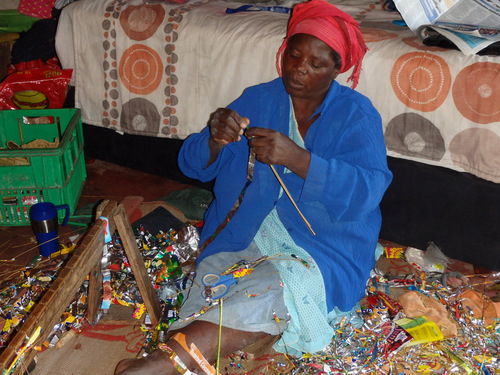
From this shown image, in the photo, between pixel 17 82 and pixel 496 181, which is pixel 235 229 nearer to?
pixel 496 181

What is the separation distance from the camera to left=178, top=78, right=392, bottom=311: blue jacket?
171 centimetres

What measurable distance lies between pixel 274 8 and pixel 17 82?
5.20 ft

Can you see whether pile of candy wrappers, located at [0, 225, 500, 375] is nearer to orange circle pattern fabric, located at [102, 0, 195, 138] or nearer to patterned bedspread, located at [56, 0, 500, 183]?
patterned bedspread, located at [56, 0, 500, 183]

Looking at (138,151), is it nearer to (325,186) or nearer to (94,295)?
(94,295)

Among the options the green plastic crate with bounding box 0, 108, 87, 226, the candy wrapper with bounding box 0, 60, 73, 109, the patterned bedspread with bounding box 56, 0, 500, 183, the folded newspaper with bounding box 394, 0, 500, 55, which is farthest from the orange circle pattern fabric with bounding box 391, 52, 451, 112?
the candy wrapper with bounding box 0, 60, 73, 109

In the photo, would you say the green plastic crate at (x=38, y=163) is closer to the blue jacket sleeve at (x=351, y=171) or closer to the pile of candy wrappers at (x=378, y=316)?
the pile of candy wrappers at (x=378, y=316)

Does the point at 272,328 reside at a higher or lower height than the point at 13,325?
higher

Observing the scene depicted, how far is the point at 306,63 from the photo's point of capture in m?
1.70

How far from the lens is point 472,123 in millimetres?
2152

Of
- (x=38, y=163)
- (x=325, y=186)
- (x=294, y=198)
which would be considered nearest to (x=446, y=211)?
(x=294, y=198)

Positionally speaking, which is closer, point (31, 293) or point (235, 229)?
point (235, 229)

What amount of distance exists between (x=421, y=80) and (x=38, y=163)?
6.08ft

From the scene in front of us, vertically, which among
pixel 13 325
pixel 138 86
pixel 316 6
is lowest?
pixel 13 325

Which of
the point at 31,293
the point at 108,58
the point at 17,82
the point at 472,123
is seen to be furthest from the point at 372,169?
the point at 17,82
